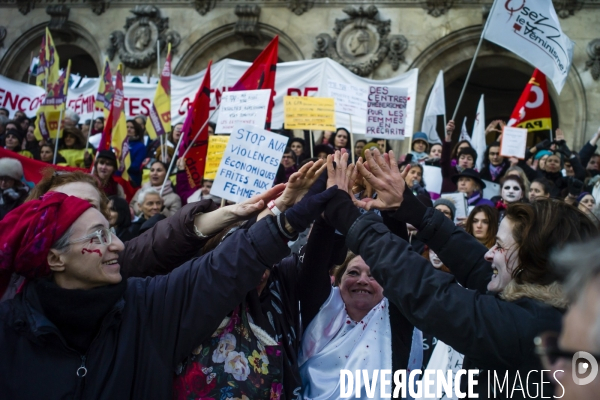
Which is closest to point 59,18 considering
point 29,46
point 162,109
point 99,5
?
point 99,5

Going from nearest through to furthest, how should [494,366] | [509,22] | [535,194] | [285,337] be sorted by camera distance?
[494,366] → [285,337] → [535,194] → [509,22]

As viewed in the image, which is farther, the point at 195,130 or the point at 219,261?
the point at 195,130

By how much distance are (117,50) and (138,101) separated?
3462 millimetres

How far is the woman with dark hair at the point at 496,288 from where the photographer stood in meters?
2.04

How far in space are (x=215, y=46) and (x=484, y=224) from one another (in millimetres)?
11289

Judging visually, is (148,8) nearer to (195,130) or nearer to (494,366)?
(195,130)

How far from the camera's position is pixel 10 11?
16781 mm

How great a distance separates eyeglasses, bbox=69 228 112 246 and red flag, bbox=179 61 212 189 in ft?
17.4

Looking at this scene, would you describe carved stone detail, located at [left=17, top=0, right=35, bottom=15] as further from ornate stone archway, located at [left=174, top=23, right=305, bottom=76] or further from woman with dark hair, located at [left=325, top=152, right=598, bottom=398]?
woman with dark hair, located at [left=325, top=152, right=598, bottom=398]

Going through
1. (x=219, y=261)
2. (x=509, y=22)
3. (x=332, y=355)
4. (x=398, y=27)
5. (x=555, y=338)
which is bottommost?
(x=332, y=355)

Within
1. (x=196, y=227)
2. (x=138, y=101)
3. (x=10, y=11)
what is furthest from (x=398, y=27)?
(x=196, y=227)

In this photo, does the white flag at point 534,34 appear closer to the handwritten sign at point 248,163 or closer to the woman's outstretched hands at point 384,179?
the handwritten sign at point 248,163

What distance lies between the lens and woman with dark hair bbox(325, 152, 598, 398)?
2045mm

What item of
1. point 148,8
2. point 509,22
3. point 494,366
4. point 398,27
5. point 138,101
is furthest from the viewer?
point 148,8
